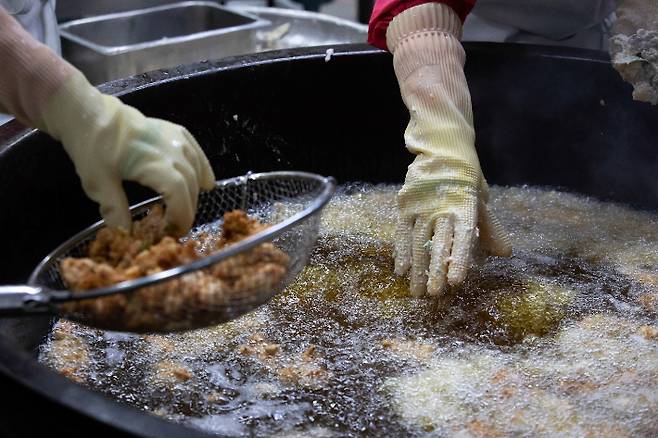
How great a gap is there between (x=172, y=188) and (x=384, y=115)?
1014mm

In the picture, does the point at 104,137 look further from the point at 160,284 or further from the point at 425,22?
the point at 425,22

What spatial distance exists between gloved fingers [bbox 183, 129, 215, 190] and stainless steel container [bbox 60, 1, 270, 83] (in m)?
1.30

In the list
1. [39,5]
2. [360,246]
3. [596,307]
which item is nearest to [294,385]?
[360,246]

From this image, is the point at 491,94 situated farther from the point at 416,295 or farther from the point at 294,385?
the point at 294,385

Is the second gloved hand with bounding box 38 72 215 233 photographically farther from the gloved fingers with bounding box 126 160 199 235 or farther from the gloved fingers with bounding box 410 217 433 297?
the gloved fingers with bounding box 410 217 433 297

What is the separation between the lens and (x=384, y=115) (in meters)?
1.98

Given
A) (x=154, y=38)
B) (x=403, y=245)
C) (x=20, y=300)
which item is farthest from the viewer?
(x=154, y=38)

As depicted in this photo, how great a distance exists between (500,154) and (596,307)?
2.05 ft

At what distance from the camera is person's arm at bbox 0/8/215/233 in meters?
1.08

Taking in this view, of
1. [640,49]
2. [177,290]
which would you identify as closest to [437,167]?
[640,49]

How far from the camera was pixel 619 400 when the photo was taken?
123cm

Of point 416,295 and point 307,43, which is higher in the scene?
point 307,43

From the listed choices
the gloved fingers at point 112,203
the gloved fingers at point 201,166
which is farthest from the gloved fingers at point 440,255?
the gloved fingers at point 112,203

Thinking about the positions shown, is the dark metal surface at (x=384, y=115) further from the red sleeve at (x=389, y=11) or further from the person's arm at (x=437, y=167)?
the person's arm at (x=437, y=167)
